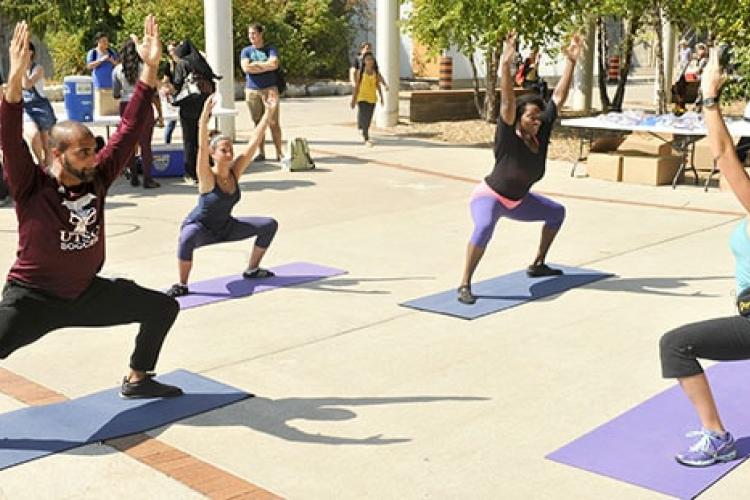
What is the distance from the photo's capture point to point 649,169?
13219 mm

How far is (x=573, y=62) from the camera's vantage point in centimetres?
810

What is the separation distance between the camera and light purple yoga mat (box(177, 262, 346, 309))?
25.4 ft

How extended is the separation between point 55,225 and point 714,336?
9.90 feet

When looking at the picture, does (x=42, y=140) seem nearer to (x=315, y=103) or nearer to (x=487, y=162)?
(x=487, y=162)

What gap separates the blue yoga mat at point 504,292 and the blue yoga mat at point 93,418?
83.0 inches

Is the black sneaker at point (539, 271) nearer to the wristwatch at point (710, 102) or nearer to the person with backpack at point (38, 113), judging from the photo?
the wristwatch at point (710, 102)

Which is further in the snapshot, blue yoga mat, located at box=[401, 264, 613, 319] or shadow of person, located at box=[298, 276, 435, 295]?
shadow of person, located at box=[298, 276, 435, 295]

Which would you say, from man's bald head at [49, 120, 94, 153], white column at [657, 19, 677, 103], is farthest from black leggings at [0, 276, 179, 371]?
white column at [657, 19, 677, 103]

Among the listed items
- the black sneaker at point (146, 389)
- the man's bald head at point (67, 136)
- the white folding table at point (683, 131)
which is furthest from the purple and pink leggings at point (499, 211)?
the white folding table at point (683, 131)

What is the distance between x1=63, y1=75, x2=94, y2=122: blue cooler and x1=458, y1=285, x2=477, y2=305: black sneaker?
7.87 m

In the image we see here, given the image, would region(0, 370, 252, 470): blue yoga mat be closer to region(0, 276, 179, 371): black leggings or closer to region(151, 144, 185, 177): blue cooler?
region(0, 276, 179, 371): black leggings

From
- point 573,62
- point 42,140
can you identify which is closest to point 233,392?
point 573,62

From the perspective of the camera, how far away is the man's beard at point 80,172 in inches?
191

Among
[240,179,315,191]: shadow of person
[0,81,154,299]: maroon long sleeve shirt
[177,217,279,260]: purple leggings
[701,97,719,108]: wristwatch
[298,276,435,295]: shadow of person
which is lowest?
[298,276,435,295]: shadow of person
